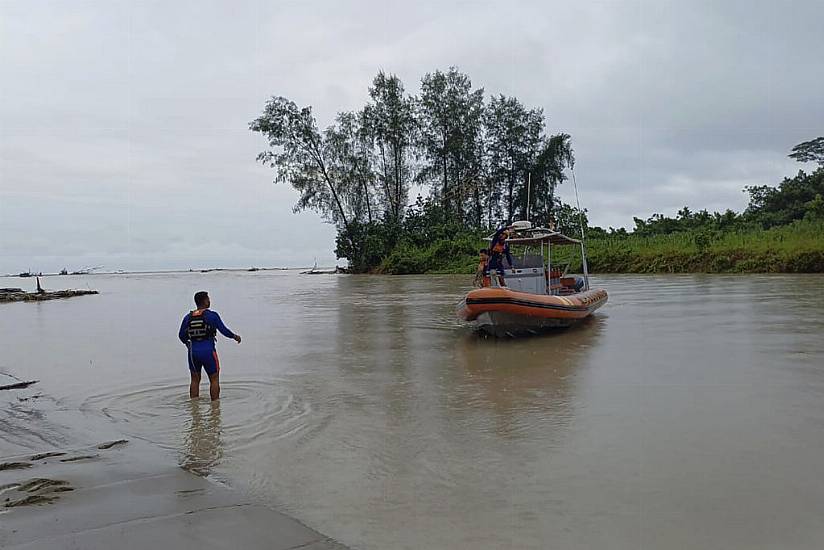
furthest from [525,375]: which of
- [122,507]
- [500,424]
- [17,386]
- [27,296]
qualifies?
[27,296]

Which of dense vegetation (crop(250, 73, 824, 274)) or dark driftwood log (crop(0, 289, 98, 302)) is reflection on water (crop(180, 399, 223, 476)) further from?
dense vegetation (crop(250, 73, 824, 274))

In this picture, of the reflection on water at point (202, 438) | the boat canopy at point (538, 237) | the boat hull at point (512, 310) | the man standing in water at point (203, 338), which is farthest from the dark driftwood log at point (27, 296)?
the reflection on water at point (202, 438)

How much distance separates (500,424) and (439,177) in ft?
110

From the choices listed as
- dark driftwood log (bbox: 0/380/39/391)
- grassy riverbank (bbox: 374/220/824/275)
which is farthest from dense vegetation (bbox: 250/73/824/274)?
dark driftwood log (bbox: 0/380/39/391)

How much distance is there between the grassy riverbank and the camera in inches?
930

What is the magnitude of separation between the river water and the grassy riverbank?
1153 cm

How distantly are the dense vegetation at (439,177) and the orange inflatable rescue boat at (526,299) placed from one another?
20030mm

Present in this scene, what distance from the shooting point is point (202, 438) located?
5297 millimetres

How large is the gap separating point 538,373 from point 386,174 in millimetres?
31814

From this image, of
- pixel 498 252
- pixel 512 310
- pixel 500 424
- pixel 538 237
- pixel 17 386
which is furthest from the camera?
pixel 538 237

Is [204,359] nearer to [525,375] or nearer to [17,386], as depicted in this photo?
[17,386]

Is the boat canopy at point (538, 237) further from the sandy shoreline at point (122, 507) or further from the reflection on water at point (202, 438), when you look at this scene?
the sandy shoreline at point (122, 507)

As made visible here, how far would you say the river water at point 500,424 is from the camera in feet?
11.7

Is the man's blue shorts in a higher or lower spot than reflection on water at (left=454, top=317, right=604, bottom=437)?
higher
